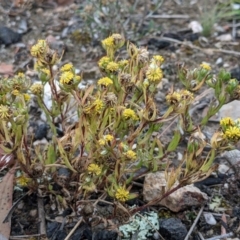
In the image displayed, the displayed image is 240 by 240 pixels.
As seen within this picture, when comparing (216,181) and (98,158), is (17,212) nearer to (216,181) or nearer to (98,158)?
(98,158)

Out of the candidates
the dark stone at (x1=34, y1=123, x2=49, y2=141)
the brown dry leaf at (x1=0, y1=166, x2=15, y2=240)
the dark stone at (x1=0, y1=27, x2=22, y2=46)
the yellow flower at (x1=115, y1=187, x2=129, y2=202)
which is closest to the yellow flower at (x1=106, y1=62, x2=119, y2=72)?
the yellow flower at (x1=115, y1=187, x2=129, y2=202)

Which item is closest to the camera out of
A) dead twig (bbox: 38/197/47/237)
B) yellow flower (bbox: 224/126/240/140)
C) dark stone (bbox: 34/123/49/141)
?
yellow flower (bbox: 224/126/240/140)

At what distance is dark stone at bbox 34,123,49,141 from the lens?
2.39 metres

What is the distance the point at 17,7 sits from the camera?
3.31 meters

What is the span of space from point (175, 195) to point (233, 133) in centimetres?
50

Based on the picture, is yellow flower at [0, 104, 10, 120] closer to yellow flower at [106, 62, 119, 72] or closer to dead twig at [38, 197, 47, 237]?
yellow flower at [106, 62, 119, 72]

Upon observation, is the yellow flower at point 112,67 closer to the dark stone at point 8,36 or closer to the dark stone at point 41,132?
the dark stone at point 41,132

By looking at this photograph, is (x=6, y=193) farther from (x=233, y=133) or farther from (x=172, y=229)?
(x=233, y=133)

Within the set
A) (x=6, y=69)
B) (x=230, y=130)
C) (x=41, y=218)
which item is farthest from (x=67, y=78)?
(x=6, y=69)

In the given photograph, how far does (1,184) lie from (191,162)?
0.76 meters

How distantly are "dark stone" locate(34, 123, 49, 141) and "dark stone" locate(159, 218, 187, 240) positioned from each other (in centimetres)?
74

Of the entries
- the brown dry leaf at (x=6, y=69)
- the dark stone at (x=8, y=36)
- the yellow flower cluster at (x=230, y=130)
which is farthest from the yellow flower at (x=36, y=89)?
the dark stone at (x=8, y=36)

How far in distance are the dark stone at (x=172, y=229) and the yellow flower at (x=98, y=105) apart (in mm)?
529

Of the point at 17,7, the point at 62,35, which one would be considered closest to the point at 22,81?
the point at 62,35
